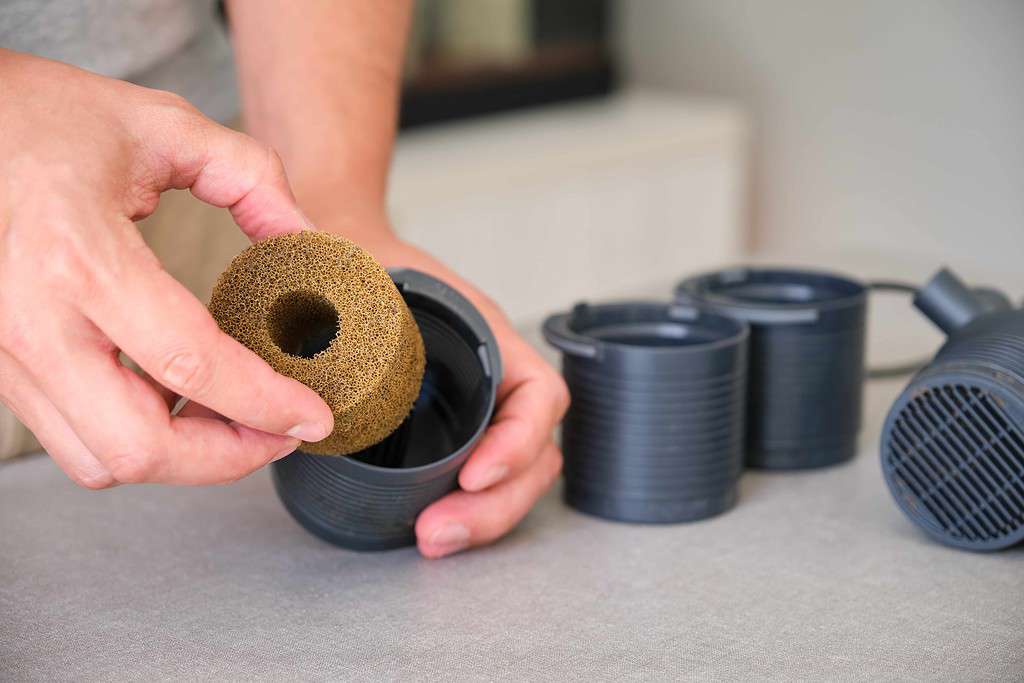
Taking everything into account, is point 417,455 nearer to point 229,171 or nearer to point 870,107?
point 229,171

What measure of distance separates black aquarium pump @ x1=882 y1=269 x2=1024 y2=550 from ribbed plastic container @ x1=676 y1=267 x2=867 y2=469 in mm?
79

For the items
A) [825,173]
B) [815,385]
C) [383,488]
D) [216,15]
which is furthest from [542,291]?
[383,488]

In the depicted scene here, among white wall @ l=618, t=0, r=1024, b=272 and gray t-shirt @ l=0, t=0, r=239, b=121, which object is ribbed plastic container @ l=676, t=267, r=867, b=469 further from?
white wall @ l=618, t=0, r=1024, b=272

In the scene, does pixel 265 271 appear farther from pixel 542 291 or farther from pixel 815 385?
pixel 542 291

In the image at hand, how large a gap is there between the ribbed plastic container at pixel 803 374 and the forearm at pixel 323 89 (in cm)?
24

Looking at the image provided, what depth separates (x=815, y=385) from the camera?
0.74m

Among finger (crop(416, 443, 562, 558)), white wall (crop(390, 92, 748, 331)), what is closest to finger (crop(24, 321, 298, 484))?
finger (crop(416, 443, 562, 558))

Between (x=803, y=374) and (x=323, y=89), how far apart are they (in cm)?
38

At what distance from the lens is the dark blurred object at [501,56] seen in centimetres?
235

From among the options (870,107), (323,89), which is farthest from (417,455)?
(870,107)

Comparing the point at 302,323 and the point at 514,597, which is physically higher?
the point at 302,323

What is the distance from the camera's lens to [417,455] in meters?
0.66

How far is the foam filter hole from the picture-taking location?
0.54 meters

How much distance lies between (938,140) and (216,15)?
1766 millimetres
